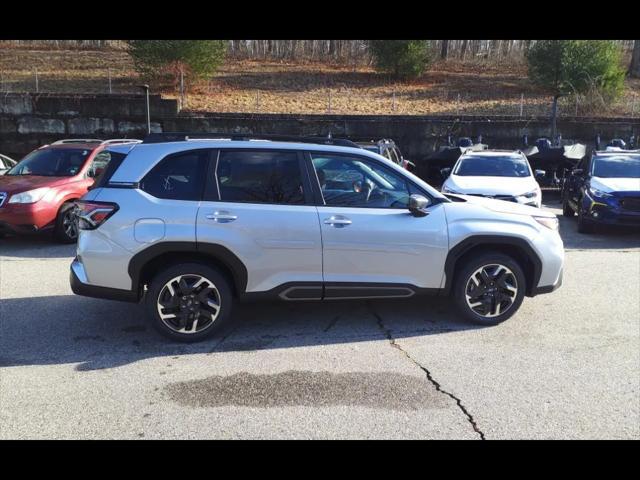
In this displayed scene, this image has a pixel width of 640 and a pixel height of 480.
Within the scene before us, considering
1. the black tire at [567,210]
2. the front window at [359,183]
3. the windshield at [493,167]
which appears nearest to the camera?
the front window at [359,183]

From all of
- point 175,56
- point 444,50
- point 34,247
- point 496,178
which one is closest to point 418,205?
point 496,178

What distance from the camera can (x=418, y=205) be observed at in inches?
204

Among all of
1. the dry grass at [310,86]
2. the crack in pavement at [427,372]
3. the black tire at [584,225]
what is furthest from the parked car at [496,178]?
the dry grass at [310,86]

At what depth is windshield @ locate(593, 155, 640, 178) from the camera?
11.3 metres

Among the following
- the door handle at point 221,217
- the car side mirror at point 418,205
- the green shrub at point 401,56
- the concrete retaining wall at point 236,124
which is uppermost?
the green shrub at point 401,56

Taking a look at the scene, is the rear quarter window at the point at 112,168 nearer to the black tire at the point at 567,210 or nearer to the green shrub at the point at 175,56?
the black tire at the point at 567,210

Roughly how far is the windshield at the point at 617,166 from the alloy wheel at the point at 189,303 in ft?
30.2

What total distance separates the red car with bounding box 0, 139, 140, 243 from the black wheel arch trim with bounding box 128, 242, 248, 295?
3.70 meters

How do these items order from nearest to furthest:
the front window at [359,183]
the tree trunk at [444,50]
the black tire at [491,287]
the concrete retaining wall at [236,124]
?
the front window at [359,183] < the black tire at [491,287] < the concrete retaining wall at [236,124] < the tree trunk at [444,50]

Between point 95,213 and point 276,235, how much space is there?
160cm

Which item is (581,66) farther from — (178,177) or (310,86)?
(178,177)

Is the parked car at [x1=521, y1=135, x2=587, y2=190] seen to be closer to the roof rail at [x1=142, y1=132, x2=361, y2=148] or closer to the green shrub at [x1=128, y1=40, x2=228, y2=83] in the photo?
the green shrub at [x1=128, y1=40, x2=228, y2=83]

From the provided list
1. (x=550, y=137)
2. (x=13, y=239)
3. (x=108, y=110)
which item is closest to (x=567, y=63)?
(x=550, y=137)

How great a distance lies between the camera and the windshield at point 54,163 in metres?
9.95
